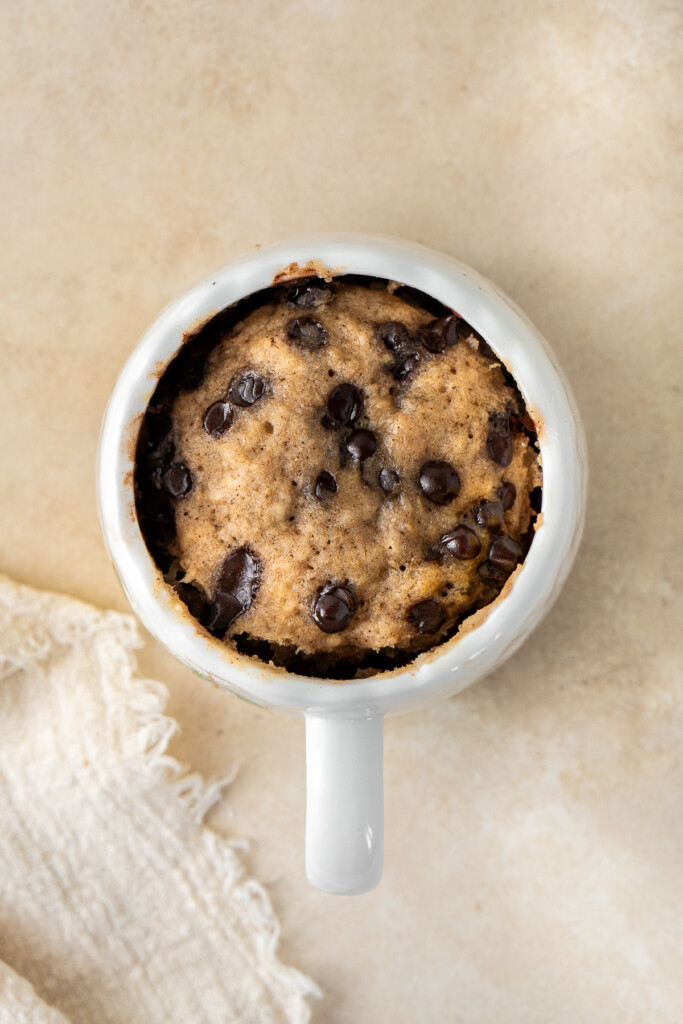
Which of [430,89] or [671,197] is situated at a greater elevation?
[430,89]

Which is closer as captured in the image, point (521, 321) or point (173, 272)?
point (521, 321)

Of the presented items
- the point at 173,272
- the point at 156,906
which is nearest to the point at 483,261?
the point at 173,272

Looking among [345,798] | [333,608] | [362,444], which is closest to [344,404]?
[362,444]

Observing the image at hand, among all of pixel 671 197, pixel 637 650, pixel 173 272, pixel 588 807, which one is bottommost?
pixel 588 807

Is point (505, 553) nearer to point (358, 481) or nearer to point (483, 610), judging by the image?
point (483, 610)

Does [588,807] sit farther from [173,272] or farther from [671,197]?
[173,272]

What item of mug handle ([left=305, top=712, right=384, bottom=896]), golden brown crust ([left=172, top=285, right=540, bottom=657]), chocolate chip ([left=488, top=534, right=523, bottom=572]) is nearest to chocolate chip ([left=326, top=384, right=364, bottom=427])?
golden brown crust ([left=172, top=285, right=540, bottom=657])

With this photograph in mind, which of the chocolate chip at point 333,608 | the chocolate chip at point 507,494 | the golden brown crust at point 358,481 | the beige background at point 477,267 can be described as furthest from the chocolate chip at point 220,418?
the beige background at point 477,267
